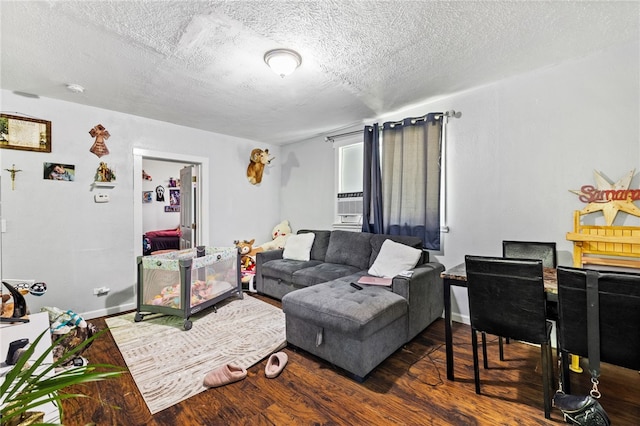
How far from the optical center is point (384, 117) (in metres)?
3.65

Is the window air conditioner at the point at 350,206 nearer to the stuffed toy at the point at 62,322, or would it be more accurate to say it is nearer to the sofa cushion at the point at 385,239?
the sofa cushion at the point at 385,239

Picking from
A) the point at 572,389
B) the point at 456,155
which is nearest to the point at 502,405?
the point at 572,389

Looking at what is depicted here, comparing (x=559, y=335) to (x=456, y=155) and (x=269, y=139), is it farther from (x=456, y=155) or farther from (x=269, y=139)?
(x=269, y=139)

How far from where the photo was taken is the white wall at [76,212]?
288 cm

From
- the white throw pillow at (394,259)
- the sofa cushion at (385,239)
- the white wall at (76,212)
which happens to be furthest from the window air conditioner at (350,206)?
the white wall at (76,212)

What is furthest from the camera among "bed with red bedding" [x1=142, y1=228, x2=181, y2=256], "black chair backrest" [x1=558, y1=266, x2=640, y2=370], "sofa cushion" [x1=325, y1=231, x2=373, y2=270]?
"bed with red bedding" [x1=142, y1=228, x2=181, y2=256]

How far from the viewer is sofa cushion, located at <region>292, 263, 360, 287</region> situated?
3.19 meters

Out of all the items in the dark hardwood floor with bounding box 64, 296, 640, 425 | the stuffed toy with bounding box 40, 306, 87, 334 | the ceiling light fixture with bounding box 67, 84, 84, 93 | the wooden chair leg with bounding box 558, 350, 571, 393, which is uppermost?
the ceiling light fixture with bounding box 67, 84, 84, 93

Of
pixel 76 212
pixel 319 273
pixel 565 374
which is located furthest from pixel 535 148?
pixel 76 212

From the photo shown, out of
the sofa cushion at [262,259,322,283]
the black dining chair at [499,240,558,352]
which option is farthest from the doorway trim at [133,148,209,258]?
the black dining chair at [499,240,558,352]

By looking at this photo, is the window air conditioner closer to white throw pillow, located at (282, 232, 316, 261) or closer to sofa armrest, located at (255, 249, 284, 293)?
white throw pillow, located at (282, 232, 316, 261)

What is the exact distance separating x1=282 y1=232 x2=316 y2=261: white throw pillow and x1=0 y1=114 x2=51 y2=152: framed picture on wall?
2947 millimetres

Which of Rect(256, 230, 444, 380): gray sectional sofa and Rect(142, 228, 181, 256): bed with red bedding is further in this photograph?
Rect(142, 228, 181, 256): bed with red bedding

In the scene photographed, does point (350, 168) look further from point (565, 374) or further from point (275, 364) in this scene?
point (565, 374)
